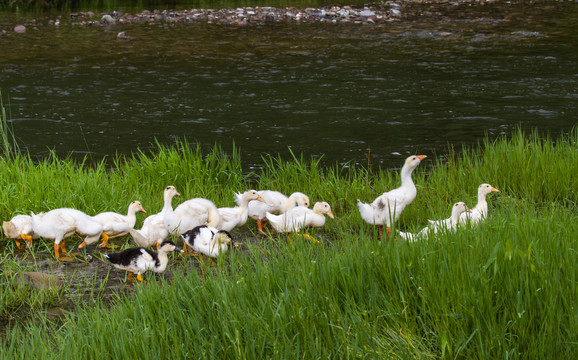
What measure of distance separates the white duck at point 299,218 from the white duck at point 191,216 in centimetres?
50

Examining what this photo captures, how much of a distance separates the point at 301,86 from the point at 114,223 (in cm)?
911

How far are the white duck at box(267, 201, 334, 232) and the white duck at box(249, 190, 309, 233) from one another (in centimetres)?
40

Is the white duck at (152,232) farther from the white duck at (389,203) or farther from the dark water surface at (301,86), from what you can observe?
the dark water surface at (301,86)

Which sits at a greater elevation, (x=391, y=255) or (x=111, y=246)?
(x=391, y=255)

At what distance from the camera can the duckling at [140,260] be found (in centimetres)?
547

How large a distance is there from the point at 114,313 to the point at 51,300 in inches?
46.5

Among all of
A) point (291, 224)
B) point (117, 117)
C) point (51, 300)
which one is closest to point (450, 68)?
point (117, 117)

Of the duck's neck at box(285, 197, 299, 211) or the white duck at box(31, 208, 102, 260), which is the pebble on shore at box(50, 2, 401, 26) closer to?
the duck's neck at box(285, 197, 299, 211)

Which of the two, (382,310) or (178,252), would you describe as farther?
(178,252)

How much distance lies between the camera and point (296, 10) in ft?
86.6

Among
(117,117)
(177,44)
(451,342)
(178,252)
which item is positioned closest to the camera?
(451,342)

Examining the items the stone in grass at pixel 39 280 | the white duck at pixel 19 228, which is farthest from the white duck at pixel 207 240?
the white duck at pixel 19 228

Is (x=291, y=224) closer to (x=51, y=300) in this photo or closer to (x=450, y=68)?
(x=51, y=300)

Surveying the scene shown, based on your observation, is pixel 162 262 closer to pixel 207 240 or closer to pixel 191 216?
pixel 207 240
